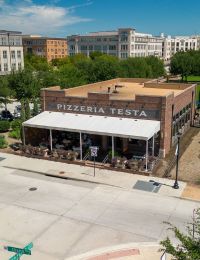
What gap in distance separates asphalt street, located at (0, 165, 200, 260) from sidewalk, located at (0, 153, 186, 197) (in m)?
0.74

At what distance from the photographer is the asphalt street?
1565 centimetres

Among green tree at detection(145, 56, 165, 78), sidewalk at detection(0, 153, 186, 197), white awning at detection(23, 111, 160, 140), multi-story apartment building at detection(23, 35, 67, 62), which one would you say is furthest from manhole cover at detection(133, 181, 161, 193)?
multi-story apartment building at detection(23, 35, 67, 62)

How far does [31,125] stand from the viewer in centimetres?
2855

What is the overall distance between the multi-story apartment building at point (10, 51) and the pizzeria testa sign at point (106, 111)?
6327 cm

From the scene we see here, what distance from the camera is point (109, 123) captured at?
27125 mm

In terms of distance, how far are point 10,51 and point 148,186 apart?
8039 cm

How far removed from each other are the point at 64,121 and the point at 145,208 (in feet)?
39.5

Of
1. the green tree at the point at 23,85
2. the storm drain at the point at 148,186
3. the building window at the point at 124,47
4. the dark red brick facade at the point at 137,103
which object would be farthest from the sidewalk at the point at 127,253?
the building window at the point at 124,47

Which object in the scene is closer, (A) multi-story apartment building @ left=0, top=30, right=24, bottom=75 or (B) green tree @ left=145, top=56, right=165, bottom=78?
(B) green tree @ left=145, top=56, right=165, bottom=78

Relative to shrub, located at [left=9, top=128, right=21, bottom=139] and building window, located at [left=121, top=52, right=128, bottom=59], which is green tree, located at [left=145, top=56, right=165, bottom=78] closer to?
shrub, located at [left=9, top=128, right=21, bottom=139]

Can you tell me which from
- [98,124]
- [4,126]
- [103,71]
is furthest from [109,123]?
[103,71]

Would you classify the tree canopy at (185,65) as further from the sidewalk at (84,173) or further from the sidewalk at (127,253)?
the sidewalk at (127,253)

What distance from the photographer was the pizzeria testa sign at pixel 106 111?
27250 millimetres

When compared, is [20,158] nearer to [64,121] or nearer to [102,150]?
[64,121]
